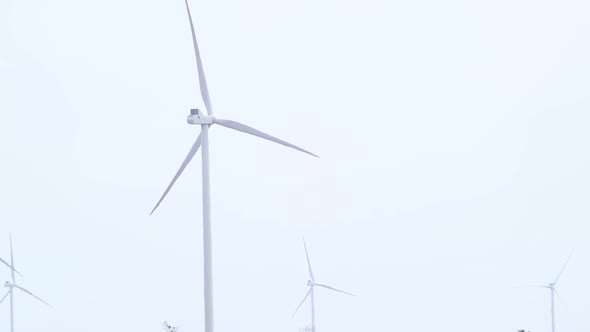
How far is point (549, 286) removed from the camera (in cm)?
14700

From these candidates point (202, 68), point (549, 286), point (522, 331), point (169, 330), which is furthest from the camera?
point (549, 286)

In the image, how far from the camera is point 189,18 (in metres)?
71.9

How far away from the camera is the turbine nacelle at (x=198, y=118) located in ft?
237

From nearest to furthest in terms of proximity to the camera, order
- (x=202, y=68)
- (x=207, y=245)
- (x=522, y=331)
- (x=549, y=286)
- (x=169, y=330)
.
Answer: (x=207, y=245) < (x=202, y=68) < (x=169, y=330) < (x=522, y=331) < (x=549, y=286)

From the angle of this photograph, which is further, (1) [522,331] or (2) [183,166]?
(1) [522,331]

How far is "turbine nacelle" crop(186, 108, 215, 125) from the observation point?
2844 inches

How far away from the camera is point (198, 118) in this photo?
7281cm

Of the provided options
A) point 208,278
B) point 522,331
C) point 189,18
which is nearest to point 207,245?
point 208,278

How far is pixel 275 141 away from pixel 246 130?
3358 mm

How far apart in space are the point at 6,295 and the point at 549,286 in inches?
2266

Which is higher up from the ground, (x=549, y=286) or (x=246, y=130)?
(x=549, y=286)

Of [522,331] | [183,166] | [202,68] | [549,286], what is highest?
[549,286]

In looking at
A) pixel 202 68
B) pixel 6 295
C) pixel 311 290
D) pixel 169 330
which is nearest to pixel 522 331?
pixel 311 290

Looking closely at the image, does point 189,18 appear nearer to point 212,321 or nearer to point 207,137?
point 207,137
